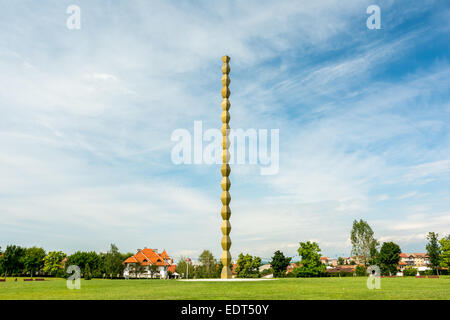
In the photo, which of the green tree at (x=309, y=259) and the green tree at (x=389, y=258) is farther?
the green tree at (x=389, y=258)

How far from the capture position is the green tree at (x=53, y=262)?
58.2 m

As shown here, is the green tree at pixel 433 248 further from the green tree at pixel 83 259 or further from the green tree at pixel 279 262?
the green tree at pixel 83 259

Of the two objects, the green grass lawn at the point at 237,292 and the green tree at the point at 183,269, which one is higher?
the green grass lawn at the point at 237,292

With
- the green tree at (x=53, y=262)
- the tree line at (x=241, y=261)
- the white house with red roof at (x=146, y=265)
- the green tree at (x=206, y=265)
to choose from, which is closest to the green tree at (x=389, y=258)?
the tree line at (x=241, y=261)

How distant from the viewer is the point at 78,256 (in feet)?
145

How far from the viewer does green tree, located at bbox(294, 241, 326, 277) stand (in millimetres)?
31489

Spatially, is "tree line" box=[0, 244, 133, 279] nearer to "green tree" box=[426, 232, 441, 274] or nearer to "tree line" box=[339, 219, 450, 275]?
"tree line" box=[339, 219, 450, 275]

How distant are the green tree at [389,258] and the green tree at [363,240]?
12.8 ft

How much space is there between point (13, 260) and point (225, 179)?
4608cm

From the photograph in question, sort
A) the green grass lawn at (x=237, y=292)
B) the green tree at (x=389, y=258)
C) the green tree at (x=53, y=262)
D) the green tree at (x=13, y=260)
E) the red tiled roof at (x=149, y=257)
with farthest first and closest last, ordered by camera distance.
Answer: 1. the green tree at (x=53, y=262)
2. the green tree at (x=13, y=260)
3. the green tree at (x=389, y=258)
4. the red tiled roof at (x=149, y=257)
5. the green grass lawn at (x=237, y=292)

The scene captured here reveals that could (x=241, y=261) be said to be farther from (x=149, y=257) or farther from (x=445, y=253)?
(x=445, y=253)
